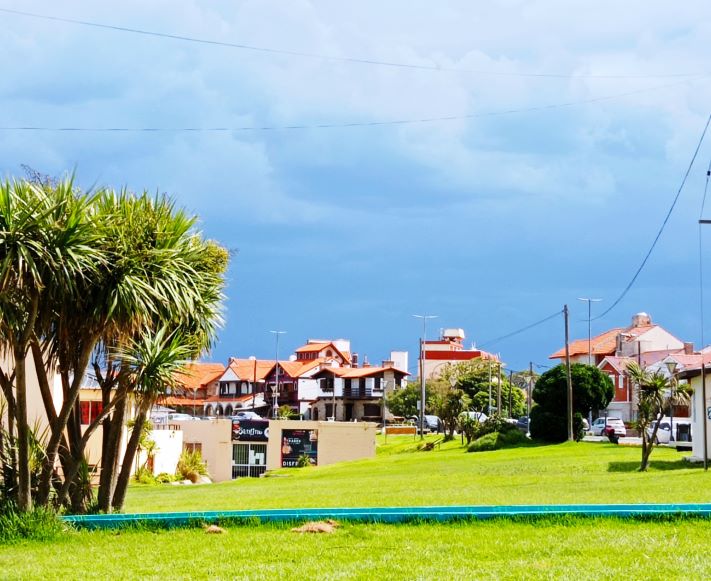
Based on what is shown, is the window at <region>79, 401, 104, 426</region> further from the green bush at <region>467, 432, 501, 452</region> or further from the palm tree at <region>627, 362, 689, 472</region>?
the palm tree at <region>627, 362, 689, 472</region>

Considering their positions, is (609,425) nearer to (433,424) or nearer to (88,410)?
(433,424)

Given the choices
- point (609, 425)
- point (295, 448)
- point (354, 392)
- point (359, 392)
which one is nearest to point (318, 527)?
point (609, 425)

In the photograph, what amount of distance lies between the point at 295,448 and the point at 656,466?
121ft

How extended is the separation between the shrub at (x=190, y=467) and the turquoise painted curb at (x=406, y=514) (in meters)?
38.4

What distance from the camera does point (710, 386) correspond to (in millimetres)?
37844

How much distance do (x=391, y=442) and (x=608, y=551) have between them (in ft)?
241

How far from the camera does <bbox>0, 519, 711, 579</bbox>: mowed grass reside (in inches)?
449

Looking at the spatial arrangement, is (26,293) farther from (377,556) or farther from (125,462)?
(377,556)

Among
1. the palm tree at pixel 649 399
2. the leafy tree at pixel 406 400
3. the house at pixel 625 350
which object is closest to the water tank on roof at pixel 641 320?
the house at pixel 625 350

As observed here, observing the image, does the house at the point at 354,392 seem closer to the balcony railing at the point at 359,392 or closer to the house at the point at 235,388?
the balcony railing at the point at 359,392

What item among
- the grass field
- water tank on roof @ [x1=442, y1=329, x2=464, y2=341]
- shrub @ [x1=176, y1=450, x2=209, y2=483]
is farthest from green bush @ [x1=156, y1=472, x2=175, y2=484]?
water tank on roof @ [x1=442, y1=329, x2=464, y2=341]

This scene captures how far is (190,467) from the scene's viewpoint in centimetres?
5434

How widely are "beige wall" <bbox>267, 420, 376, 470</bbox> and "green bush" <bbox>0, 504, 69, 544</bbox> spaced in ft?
180

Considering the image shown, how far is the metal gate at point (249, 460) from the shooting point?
69938 mm
